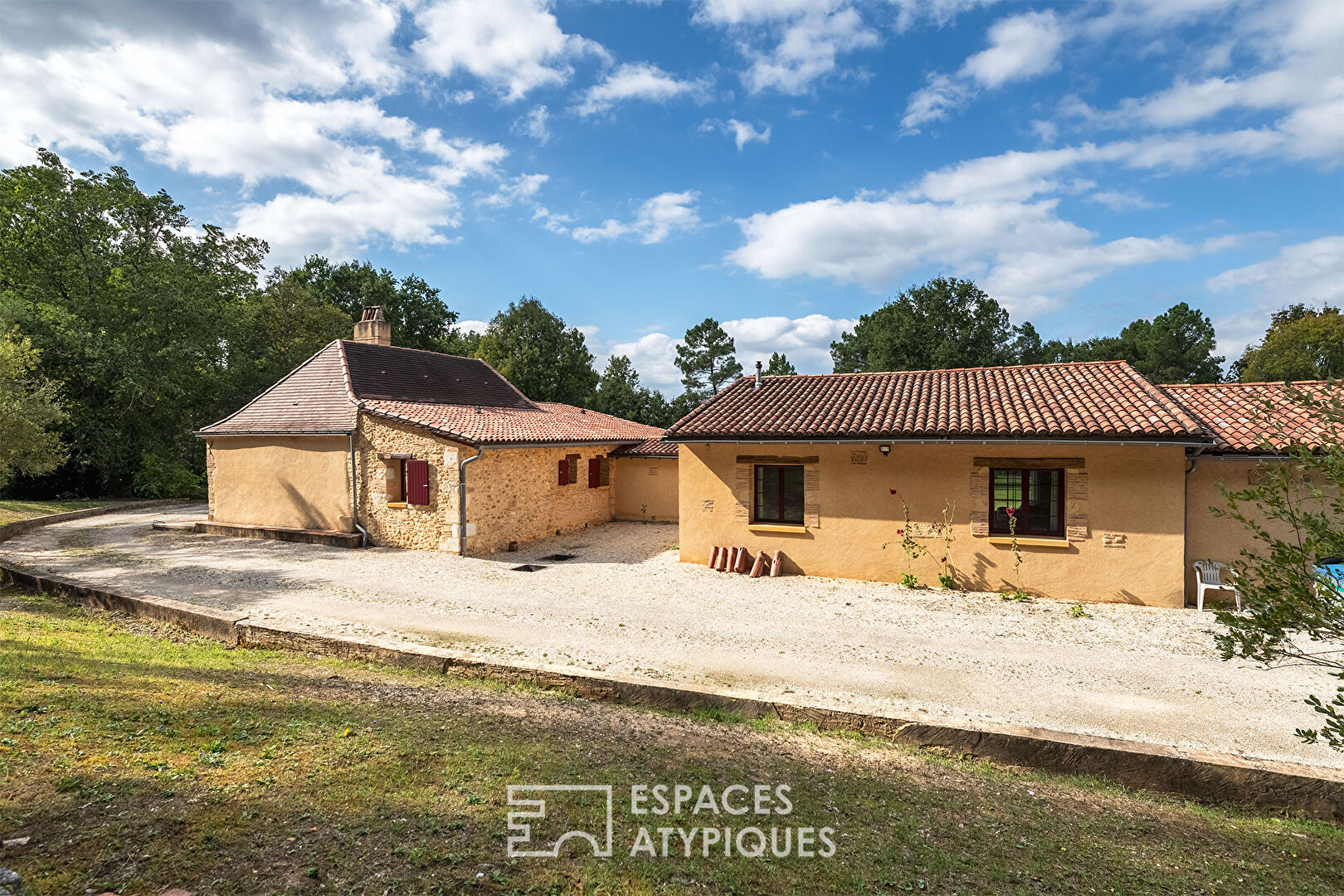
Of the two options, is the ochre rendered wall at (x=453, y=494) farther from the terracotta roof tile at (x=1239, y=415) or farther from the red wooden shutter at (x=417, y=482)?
the terracotta roof tile at (x=1239, y=415)

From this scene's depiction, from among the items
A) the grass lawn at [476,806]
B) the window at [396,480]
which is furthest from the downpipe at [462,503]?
the grass lawn at [476,806]

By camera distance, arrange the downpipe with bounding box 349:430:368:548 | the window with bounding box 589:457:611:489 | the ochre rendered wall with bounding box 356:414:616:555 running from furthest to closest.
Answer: the window with bounding box 589:457:611:489 < the downpipe with bounding box 349:430:368:548 < the ochre rendered wall with bounding box 356:414:616:555

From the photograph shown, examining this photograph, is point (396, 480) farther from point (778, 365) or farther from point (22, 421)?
point (778, 365)

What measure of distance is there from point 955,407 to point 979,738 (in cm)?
834

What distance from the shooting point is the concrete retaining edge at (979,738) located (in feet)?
16.1

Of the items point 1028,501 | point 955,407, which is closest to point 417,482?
point 955,407

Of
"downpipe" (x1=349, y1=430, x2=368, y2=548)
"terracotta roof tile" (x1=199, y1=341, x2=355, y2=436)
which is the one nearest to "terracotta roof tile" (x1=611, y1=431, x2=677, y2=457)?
"downpipe" (x1=349, y1=430, x2=368, y2=548)

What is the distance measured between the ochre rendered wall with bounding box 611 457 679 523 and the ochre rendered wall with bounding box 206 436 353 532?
8.35 metres

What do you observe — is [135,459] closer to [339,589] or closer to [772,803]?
[339,589]

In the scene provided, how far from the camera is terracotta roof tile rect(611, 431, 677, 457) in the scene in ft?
67.3

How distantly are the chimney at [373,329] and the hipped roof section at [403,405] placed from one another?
8.89 ft

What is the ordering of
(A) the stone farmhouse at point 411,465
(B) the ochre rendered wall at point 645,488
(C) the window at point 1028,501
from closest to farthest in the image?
(C) the window at point 1028,501 → (A) the stone farmhouse at point 411,465 → (B) the ochre rendered wall at point 645,488

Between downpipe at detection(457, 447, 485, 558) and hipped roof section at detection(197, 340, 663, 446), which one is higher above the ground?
hipped roof section at detection(197, 340, 663, 446)

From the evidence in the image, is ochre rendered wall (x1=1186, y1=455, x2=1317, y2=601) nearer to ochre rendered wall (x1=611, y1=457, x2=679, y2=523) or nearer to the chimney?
ochre rendered wall (x1=611, y1=457, x2=679, y2=523)
